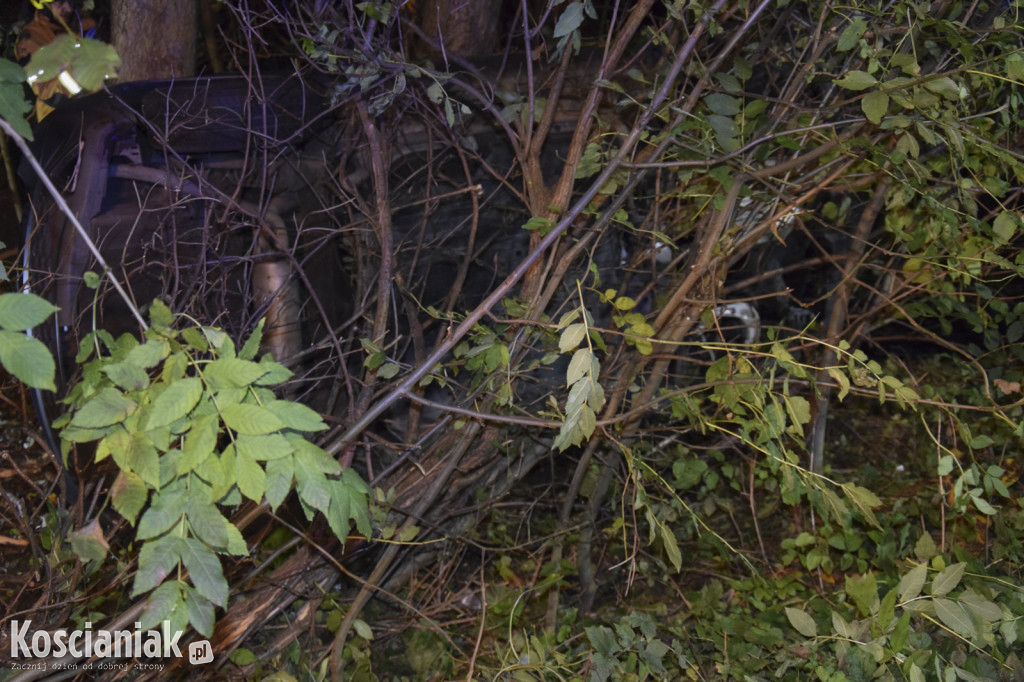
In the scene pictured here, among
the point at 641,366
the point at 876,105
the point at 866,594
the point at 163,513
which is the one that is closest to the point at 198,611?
the point at 163,513

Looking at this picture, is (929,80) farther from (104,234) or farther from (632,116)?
(104,234)

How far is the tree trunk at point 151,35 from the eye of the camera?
10.3ft

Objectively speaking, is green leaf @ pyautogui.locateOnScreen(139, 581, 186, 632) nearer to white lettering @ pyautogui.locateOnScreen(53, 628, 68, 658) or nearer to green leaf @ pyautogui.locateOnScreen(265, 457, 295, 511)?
green leaf @ pyautogui.locateOnScreen(265, 457, 295, 511)

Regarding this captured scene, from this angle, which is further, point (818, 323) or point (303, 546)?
point (818, 323)

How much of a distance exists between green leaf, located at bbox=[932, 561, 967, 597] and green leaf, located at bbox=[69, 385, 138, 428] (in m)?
2.06

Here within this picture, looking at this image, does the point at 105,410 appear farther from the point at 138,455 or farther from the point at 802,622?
the point at 802,622

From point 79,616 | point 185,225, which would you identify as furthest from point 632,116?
point 79,616

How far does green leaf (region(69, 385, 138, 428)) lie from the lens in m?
1.09

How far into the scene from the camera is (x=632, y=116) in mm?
2834

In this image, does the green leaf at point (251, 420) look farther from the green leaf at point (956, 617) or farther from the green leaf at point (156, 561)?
the green leaf at point (956, 617)

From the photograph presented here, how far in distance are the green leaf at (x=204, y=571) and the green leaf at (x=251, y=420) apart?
0.20m

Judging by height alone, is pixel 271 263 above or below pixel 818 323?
above

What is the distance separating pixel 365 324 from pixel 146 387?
59.3 inches

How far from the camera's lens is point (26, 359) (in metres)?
1.00
